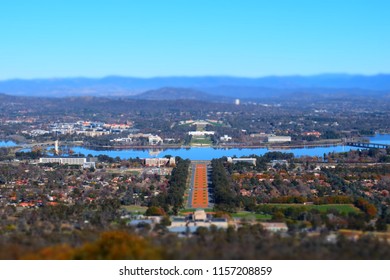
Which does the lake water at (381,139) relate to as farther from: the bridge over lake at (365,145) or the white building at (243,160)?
the white building at (243,160)

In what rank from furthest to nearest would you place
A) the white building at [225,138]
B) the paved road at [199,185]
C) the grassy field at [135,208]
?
the white building at [225,138]
the paved road at [199,185]
the grassy field at [135,208]

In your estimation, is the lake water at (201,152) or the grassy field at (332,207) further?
the lake water at (201,152)

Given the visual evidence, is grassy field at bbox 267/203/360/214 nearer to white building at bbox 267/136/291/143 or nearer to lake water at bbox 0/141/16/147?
white building at bbox 267/136/291/143

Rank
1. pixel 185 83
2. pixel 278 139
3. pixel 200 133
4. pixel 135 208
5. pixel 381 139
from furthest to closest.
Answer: pixel 185 83 → pixel 200 133 → pixel 381 139 → pixel 278 139 → pixel 135 208

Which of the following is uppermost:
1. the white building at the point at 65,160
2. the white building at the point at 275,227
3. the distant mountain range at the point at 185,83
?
the white building at the point at 275,227

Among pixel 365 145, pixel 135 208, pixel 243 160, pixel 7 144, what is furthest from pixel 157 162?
pixel 365 145

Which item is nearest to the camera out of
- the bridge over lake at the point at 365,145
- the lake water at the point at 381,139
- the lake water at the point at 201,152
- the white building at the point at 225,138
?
the lake water at the point at 201,152

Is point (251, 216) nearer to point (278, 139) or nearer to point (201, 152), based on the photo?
point (201, 152)

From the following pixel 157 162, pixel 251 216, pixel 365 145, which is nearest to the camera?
pixel 251 216

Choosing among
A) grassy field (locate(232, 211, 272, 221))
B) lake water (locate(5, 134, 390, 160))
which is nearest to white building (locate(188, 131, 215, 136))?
lake water (locate(5, 134, 390, 160))

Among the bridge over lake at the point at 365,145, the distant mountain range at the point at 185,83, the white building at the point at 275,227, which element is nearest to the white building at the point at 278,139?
the bridge over lake at the point at 365,145

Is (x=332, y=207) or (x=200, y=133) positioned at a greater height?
(x=332, y=207)

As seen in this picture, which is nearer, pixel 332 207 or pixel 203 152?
pixel 332 207

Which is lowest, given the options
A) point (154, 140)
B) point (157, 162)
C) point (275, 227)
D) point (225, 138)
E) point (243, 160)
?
point (154, 140)
